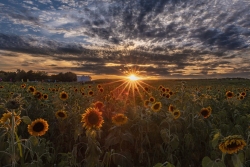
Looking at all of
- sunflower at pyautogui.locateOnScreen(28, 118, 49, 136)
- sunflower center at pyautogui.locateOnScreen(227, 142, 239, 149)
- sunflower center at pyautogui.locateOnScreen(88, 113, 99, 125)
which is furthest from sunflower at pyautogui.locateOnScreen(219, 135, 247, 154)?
sunflower at pyautogui.locateOnScreen(28, 118, 49, 136)

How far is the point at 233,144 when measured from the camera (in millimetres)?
Answer: 2137

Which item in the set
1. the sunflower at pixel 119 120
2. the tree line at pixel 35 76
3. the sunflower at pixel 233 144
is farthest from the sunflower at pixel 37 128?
the tree line at pixel 35 76

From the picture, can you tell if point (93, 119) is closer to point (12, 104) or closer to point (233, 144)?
point (12, 104)

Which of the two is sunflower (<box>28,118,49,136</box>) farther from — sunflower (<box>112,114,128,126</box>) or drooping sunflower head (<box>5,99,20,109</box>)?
sunflower (<box>112,114,128,126</box>)

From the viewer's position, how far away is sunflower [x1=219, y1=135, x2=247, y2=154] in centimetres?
208

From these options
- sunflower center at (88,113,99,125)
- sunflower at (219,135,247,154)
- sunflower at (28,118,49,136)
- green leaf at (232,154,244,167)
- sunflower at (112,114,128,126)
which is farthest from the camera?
sunflower at (112,114,128,126)

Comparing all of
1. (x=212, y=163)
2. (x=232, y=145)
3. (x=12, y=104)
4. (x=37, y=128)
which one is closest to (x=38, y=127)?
(x=37, y=128)

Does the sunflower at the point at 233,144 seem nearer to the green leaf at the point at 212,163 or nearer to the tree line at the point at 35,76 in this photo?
the green leaf at the point at 212,163

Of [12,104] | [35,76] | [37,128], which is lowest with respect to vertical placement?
[35,76]

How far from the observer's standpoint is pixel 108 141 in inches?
137

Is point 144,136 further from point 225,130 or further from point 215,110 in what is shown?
point 215,110

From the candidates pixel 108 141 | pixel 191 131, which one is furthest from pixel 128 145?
pixel 191 131

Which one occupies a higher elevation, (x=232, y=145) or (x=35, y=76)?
(x=232, y=145)

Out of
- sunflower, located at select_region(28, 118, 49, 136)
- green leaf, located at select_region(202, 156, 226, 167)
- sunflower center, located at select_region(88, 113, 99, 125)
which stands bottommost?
sunflower, located at select_region(28, 118, 49, 136)
